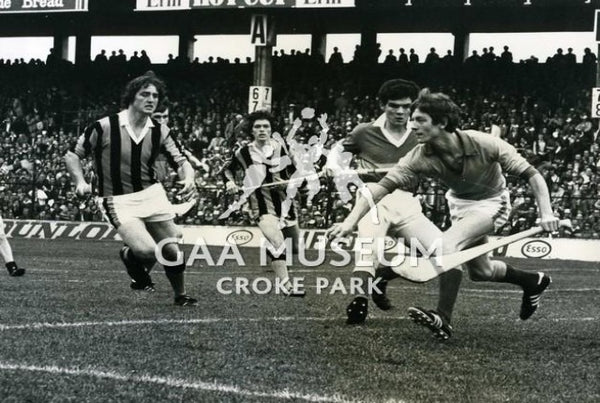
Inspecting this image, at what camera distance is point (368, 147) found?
9.34 metres

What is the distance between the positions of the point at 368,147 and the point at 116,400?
16.7ft

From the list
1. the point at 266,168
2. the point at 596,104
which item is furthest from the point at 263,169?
the point at 596,104

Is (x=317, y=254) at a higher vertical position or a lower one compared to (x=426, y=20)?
lower

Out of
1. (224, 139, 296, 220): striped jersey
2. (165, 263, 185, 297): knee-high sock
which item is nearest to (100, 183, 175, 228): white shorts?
(165, 263, 185, 297): knee-high sock

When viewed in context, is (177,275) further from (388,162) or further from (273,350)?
(273,350)

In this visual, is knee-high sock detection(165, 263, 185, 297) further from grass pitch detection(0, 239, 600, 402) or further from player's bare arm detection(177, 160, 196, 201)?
player's bare arm detection(177, 160, 196, 201)

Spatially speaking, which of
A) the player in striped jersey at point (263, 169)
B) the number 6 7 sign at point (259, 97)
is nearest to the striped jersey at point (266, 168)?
the player in striped jersey at point (263, 169)

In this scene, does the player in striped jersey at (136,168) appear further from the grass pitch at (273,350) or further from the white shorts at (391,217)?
the white shorts at (391,217)

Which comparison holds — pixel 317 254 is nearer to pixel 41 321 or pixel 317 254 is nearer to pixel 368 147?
pixel 368 147


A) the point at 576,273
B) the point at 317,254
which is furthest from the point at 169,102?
A: the point at 576,273

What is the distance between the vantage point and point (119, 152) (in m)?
9.09

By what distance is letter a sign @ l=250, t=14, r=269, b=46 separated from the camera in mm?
25000

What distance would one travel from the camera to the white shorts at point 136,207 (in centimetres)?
915

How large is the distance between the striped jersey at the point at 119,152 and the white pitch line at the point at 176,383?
374cm
